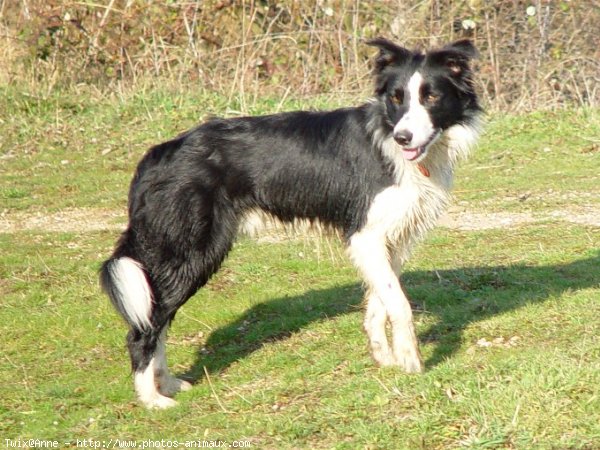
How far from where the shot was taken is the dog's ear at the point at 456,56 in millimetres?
5516

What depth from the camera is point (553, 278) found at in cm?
730

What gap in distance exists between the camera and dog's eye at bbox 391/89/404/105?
5.51 metres

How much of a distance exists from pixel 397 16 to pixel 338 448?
983cm

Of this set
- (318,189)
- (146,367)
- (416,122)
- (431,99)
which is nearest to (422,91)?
(431,99)

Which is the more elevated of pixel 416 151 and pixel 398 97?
pixel 398 97

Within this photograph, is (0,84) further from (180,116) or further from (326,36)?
(326,36)

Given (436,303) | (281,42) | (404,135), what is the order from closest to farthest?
(404,135), (436,303), (281,42)

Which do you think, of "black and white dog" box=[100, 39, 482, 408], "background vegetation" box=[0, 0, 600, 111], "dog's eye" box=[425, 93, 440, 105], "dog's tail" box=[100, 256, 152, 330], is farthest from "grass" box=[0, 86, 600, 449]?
"background vegetation" box=[0, 0, 600, 111]

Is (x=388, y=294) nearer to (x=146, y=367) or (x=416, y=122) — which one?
(x=416, y=122)

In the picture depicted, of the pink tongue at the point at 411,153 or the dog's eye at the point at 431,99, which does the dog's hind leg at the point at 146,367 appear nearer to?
the pink tongue at the point at 411,153

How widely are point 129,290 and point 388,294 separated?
1.46 m

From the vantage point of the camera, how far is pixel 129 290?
546 centimetres

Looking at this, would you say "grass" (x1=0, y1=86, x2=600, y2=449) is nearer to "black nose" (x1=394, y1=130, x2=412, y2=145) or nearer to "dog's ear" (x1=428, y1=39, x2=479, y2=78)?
"black nose" (x1=394, y1=130, x2=412, y2=145)

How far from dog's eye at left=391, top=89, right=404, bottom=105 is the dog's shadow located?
156 centimetres
